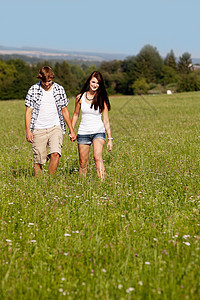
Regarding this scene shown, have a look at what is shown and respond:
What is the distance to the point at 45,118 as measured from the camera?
7.30 meters

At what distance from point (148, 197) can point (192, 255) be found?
2079mm

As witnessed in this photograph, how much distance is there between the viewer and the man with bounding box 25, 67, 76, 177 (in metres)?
7.16

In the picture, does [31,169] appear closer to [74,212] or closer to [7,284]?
[74,212]

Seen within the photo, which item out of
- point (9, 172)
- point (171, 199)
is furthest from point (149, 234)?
point (9, 172)

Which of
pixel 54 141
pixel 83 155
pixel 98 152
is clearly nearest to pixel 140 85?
pixel 83 155

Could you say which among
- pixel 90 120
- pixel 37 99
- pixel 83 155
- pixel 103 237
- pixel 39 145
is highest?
pixel 37 99

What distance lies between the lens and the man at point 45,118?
7163 mm

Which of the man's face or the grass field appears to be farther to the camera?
the man's face

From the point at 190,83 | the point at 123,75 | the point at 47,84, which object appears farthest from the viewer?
the point at 123,75

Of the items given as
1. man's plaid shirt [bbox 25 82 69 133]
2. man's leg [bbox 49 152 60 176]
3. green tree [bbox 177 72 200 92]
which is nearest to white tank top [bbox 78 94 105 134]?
man's plaid shirt [bbox 25 82 69 133]

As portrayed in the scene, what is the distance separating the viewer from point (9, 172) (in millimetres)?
8156

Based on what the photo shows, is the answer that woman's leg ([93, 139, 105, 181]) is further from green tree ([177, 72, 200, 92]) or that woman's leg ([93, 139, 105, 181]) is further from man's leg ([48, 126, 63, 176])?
green tree ([177, 72, 200, 92])

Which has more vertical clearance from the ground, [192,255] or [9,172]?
[192,255]

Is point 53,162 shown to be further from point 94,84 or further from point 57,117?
point 94,84
